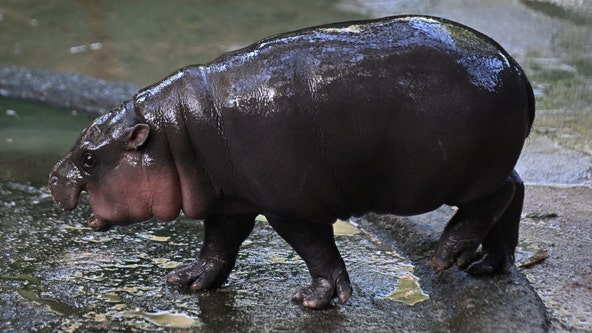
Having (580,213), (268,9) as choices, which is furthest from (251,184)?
(268,9)

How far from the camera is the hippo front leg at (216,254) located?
3951 millimetres

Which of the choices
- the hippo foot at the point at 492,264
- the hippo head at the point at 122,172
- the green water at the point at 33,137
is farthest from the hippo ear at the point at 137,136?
the green water at the point at 33,137

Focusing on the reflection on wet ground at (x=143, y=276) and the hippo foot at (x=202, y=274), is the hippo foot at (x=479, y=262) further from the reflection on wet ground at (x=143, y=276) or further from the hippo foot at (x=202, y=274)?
the hippo foot at (x=202, y=274)

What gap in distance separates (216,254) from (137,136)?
719 millimetres

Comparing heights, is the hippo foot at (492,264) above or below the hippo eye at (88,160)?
below

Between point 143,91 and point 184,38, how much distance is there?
721cm

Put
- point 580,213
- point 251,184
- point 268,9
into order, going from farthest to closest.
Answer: point 268,9
point 580,213
point 251,184

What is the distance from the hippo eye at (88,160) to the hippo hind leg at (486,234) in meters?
1.54

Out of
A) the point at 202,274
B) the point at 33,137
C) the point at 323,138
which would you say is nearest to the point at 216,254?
the point at 202,274

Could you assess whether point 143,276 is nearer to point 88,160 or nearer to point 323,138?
point 88,160

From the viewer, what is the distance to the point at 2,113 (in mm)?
7922

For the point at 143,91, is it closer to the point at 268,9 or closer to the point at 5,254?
the point at 5,254

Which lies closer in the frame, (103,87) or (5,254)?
(5,254)

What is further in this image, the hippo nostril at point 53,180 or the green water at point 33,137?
the green water at point 33,137
